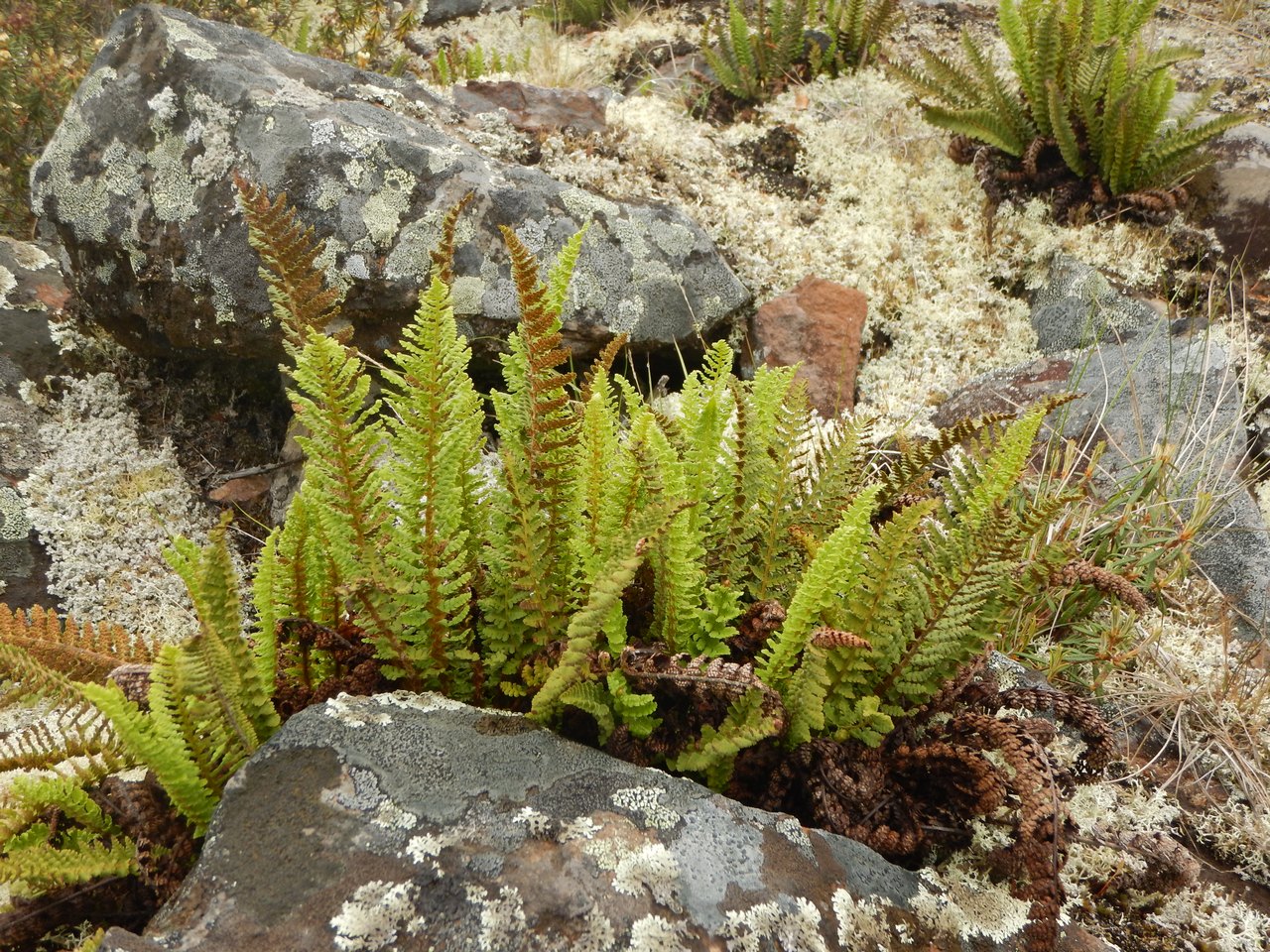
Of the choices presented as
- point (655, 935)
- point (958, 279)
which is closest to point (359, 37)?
point (958, 279)

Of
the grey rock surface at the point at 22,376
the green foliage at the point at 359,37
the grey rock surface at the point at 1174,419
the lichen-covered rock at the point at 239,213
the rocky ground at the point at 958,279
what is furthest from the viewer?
the green foliage at the point at 359,37

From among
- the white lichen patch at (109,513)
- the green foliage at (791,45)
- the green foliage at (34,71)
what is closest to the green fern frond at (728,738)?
the white lichen patch at (109,513)

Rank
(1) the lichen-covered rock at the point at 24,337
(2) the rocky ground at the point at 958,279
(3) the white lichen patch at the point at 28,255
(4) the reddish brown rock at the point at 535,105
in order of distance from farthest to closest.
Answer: (4) the reddish brown rock at the point at 535,105 < (3) the white lichen patch at the point at 28,255 < (1) the lichen-covered rock at the point at 24,337 < (2) the rocky ground at the point at 958,279

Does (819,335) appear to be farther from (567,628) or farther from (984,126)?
(567,628)

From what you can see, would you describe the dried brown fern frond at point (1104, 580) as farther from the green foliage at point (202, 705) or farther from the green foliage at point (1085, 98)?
the green foliage at point (1085, 98)

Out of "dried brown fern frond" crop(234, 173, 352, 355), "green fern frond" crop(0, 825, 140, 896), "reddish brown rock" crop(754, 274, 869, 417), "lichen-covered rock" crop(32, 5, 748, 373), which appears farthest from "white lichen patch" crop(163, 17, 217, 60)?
"green fern frond" crop(0, 825, 140, 896)

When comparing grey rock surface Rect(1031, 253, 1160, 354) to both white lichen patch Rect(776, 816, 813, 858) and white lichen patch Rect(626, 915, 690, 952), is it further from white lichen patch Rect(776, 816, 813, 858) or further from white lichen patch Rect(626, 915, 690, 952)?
white lichen patch Rect(626, 915, 690, 952)

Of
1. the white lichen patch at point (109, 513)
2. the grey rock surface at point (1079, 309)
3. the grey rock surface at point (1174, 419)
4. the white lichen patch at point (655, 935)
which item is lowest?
the white lichen patch at point (109, 513)
